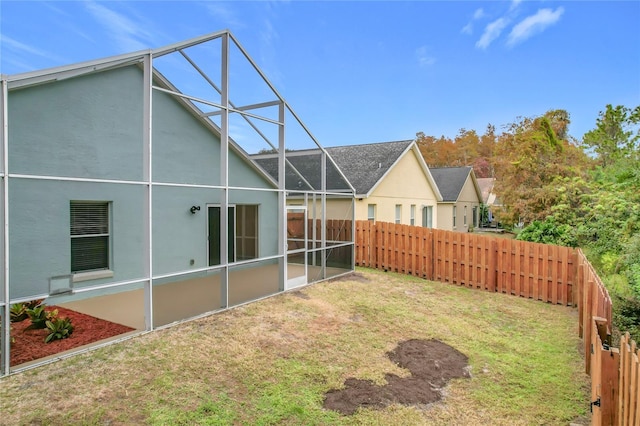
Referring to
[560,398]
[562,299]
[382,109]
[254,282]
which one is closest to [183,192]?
[254,282]

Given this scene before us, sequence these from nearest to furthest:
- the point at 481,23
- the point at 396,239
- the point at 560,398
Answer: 1. the point at 560,398
2. the point at 396,239
3. the point at 481,23

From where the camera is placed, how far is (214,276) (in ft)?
35.9

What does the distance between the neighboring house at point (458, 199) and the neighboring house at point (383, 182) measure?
5.84m

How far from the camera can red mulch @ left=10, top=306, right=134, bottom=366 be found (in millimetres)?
5395

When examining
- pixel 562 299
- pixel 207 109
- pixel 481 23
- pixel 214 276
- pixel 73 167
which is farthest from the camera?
pixel 481 23

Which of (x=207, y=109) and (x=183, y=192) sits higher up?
(x=207, y=109)

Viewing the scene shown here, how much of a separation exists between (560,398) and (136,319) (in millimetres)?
6938

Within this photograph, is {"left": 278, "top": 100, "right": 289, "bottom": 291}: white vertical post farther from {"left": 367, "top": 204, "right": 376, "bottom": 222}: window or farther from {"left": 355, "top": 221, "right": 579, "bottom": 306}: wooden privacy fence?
{"left": 367, "top": 204, "right": 376, "bottom": 222}: window

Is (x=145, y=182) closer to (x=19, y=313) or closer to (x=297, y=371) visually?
(x=19, y=313)

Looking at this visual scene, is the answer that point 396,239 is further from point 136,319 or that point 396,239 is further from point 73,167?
point 73,167

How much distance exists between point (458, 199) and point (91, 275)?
2453 cm

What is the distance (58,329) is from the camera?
19.8ft

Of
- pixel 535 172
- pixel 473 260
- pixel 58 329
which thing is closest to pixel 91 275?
pixel 58 329

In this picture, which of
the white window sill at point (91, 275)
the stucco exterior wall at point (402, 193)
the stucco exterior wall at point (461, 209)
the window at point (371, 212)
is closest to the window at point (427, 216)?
the stucco exterior wall at point (402, 193)
